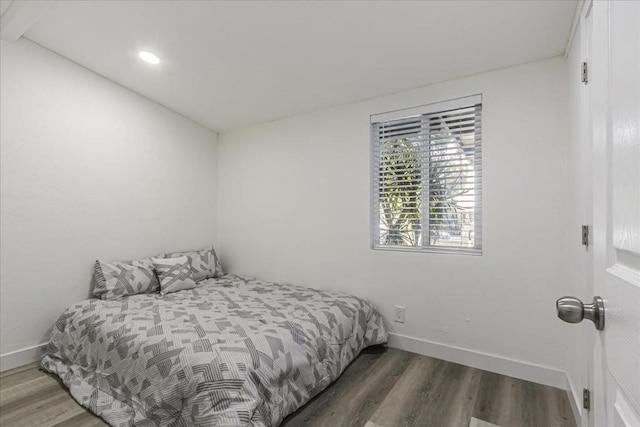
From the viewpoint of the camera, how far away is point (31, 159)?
94.9 inches

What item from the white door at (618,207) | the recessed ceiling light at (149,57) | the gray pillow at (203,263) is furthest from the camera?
the gray pillow at (203,263)

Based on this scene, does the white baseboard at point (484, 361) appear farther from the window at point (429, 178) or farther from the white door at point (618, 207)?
the white door at point (618, 207)

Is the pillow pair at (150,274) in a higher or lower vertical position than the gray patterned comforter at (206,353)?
higher

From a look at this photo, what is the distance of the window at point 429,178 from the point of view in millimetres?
2473

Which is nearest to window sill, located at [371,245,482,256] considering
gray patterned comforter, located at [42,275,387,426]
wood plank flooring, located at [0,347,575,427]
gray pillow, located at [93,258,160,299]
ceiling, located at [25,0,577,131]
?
gray patterned comforter, located at [42,275,387,426]


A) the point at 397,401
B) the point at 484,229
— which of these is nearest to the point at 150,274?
the point at 397,401

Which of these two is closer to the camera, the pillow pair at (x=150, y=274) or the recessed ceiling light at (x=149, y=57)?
the recessed ceiling light at (x=149, y=57)

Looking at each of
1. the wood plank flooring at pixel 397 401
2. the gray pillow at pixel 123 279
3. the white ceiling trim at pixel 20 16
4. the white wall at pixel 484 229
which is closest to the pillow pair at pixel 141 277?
the gray pillow at pixel 123 279

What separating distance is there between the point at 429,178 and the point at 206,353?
2.06 meters

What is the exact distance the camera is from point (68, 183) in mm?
2611

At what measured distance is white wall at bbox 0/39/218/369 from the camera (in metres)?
2.33

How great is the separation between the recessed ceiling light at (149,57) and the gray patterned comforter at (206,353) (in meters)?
1.92

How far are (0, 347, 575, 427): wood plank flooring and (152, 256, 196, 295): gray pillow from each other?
3.15 ft

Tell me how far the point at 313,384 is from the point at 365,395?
14.4 inches
